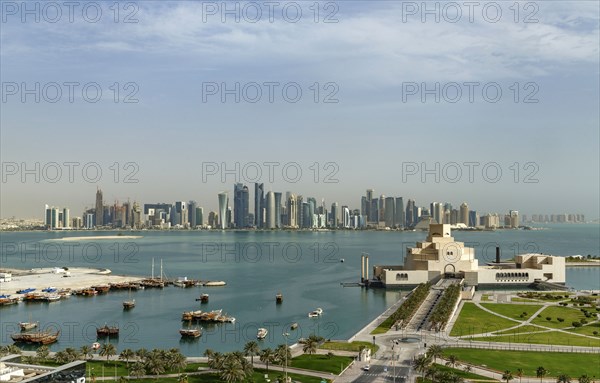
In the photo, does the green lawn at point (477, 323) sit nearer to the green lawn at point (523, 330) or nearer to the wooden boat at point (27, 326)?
the green lawn at point (523, 330)

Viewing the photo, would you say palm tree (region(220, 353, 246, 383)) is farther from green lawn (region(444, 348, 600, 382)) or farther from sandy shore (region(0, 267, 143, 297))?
sandy shore (region(0, 267, 143, 297))

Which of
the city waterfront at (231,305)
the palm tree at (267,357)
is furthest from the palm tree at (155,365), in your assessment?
the city waterfront at (231,305)

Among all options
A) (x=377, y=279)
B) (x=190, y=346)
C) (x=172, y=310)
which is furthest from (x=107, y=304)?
(x=377, y=279)

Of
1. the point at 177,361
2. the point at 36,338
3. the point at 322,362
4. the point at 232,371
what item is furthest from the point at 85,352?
the point at 322,362

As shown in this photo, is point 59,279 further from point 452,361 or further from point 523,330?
point 452,361

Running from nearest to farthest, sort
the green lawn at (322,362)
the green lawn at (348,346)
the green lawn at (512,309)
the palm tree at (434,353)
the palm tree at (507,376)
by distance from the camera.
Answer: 1. the palm tree at (507,376)
2. the green lawn at (322,362)
3. the palm tree at (434,353)
4. the green lawn at (348,346)
5. the green lawn at (512,309)

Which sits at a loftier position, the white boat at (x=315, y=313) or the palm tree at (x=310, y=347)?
the palm tree at (x=310, y=347)
